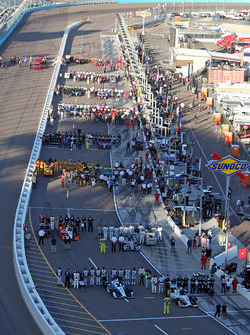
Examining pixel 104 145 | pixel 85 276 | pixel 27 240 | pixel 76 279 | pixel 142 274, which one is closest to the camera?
pixel 76 279

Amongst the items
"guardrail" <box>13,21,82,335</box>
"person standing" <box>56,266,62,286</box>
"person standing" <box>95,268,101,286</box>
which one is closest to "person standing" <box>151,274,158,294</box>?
"person standing" <box>95,268,101,286</box>

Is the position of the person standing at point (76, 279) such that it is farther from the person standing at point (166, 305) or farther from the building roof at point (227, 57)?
the building roof at point (227, 57)

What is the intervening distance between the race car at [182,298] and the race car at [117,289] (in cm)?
242

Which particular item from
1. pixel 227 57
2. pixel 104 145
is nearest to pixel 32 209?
pixel 104 145

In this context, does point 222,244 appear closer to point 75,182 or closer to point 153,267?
point 153,267

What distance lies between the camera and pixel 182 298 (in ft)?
165

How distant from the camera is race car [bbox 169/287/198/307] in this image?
50062mm

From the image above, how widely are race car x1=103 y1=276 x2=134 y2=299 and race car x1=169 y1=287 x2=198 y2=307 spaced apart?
242cm

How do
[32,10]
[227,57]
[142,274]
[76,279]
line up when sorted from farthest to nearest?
[32,10] → [227,57] → [142,274] → [76,279]

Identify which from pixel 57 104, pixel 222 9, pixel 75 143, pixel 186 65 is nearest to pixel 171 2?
pixel 222 9

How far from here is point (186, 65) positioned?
→ 109 meters

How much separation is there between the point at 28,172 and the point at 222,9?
10029 centimetres

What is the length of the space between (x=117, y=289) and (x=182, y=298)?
12.7ft

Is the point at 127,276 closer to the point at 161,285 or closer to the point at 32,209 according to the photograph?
the point at 161,285
